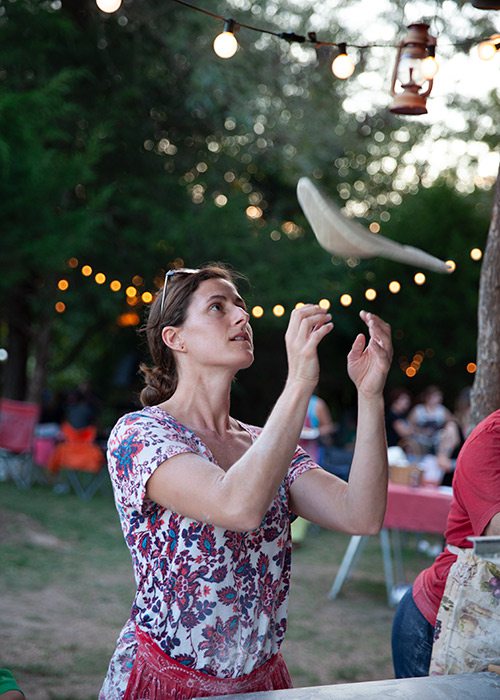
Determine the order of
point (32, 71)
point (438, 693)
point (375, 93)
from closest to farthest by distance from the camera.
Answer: point (438, 693), point (32, 71), point (375, 93)

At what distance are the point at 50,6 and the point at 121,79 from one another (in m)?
1.38

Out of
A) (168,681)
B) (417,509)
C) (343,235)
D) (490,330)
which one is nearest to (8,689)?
(168,681)

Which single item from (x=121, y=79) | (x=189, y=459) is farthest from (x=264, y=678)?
(x=121, y=79)

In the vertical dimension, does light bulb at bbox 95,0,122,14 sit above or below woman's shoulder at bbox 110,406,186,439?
above

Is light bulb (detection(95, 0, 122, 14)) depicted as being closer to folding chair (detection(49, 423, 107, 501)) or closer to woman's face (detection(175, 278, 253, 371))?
woman's face (detection(175, 278, 253, 371))

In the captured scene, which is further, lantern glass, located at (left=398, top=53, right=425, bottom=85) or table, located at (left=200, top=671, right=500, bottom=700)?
lantern glass, located at (left=398, top=53, right=425, bottom=85)

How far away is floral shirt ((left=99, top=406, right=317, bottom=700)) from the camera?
1.82 metres

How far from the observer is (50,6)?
38.2 ft

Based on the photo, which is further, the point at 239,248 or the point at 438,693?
the point at 239,248

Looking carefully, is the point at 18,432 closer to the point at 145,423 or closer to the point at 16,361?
the point at 16,361

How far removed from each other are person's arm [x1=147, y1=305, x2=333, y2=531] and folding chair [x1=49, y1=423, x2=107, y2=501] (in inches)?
360

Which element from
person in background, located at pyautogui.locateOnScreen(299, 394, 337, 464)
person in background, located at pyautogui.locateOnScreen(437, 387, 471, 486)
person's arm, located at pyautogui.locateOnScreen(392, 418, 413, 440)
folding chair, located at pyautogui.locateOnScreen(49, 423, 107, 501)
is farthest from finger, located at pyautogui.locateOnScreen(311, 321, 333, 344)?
folding chair, located at pyautogui.locateOnScreen(49, 423, 107, 501)

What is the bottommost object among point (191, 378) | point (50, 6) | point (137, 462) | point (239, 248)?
point (137, 462)

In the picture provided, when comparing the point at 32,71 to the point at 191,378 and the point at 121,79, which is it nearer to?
the point at 121,79
